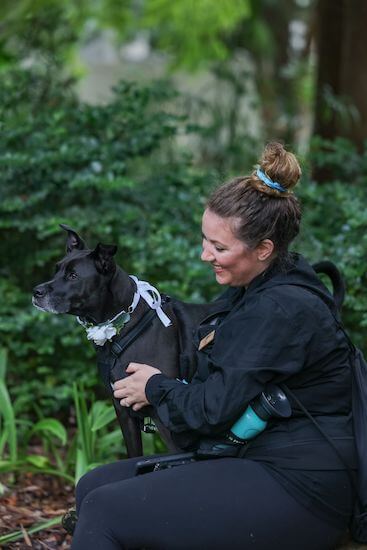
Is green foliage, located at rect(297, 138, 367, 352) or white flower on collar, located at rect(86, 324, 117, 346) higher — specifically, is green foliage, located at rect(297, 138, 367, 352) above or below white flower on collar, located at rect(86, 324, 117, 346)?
below

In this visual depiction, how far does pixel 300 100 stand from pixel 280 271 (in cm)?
1078

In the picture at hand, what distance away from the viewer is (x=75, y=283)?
A: 11.1ft

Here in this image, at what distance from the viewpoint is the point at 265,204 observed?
283cm

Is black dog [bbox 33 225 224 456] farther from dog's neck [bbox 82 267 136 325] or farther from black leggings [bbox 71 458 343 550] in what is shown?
black leggings [bbox 71 458 343 550]

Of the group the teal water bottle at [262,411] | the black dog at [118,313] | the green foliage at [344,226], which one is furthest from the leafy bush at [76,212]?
the teal water bottle at [262,411]

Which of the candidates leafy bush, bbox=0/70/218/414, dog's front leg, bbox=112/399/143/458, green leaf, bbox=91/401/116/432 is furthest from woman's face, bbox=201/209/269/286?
leafy bush, bbox=0/70/218/414

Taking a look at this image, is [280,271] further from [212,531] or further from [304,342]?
[212,531]

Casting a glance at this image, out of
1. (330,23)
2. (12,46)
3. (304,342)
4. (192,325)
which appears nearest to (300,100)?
(330,23)

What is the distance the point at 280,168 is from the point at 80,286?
0.99 metres

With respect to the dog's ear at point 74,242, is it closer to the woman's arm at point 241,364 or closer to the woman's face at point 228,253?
the woman's face at point 228,253

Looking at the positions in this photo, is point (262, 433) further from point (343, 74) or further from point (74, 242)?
point (343, 74)

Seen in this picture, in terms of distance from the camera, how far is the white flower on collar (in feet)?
10.8

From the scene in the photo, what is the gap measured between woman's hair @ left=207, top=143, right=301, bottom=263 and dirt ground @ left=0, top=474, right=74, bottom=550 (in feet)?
5.61

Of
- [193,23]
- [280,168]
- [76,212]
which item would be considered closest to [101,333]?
[280,168]
